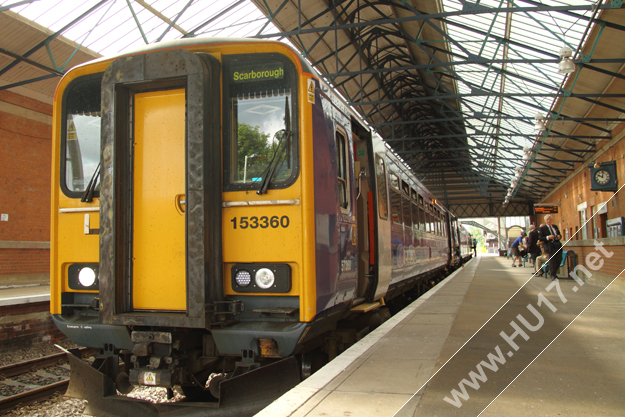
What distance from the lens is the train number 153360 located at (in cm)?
375

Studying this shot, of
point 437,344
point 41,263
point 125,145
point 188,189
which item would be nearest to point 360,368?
point 437,344

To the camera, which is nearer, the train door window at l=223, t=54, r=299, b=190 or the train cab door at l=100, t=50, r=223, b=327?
the train cab door at l=100, t=50, r=223, b=327

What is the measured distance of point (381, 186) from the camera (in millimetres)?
6441

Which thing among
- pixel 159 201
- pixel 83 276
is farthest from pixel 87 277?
pixel 159 201

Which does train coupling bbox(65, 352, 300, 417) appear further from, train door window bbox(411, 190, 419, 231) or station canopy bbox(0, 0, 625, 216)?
station canopy bbox(0, 0, 625, 216)

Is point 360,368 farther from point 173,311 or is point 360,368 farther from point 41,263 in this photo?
point 41,263

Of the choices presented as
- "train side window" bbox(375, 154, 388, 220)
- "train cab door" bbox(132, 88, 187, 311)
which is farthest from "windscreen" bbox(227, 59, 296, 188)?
"train side window" bbox(375, 154, 388, 220)

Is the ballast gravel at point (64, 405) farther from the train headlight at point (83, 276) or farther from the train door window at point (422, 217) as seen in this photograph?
the train door window at point (422, 217)

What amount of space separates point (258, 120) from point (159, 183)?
0.95m

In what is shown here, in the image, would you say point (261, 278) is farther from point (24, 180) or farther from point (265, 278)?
point (24, 180)

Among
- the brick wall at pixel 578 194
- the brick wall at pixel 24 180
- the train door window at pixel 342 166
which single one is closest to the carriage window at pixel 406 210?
the train door window at pixel 342 166

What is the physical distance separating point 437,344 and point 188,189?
311 cm

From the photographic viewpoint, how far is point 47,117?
16312mm

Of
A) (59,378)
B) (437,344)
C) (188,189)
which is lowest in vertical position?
(59,378)
